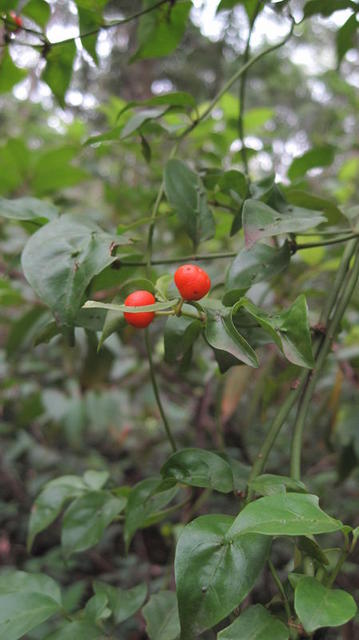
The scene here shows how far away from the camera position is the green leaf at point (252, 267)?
1.80ft

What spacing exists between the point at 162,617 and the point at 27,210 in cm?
48

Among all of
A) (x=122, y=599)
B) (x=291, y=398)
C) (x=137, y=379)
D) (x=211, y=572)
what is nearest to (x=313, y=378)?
(x=291, y=398)

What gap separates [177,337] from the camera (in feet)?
1.74

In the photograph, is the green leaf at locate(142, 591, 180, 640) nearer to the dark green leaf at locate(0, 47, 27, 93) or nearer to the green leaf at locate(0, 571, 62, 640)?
the green leaf at locate(0, 571, 62, 640)

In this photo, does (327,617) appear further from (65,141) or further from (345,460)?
(65,141)

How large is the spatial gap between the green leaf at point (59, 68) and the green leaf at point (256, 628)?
690mm

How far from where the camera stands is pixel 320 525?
1.18ft

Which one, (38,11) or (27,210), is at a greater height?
(38,11)

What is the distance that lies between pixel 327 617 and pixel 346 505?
4.67ft

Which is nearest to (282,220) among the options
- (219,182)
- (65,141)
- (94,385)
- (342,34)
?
(219,182)

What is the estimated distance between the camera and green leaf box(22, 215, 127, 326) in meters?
0.49

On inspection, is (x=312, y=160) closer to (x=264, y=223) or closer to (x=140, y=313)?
(x=264, y=223)

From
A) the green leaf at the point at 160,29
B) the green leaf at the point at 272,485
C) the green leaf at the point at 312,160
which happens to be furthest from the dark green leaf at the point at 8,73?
the green leaf at the point at 272,485

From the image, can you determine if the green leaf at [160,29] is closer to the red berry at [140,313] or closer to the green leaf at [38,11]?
the green leaf at [38,11]
